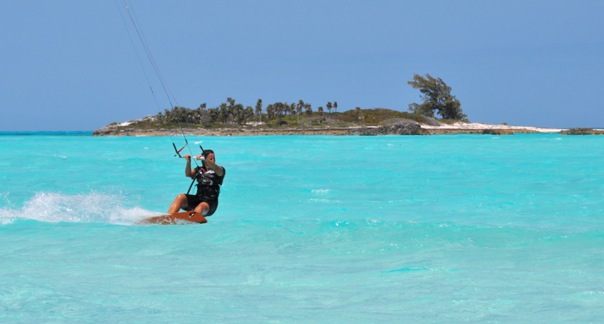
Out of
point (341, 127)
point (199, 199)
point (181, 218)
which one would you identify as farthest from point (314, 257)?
point (341, 127)

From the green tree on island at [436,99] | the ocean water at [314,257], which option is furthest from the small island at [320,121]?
the ocean water at [314,257]

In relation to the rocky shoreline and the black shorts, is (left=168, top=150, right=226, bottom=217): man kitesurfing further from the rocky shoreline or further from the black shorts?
the rocky shoreline

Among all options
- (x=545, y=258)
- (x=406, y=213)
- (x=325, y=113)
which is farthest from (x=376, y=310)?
(x=325, y=113)

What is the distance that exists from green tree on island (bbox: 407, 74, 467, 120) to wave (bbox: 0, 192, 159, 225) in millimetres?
137663

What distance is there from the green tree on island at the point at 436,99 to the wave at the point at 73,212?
13766 centimetres

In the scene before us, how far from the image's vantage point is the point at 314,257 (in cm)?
1391

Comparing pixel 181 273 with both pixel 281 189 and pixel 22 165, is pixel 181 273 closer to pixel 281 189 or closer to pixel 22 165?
pixel 281 189

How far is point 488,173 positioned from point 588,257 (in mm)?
23135

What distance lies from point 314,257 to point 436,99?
483ft

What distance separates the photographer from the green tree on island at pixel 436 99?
156 m

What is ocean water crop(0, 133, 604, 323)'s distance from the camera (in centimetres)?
980

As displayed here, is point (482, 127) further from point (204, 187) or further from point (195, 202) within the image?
point (204, 187)

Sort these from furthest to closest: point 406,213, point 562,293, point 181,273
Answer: point 406,213, point 181,273, point 562,293

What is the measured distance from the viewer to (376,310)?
9.80 m
